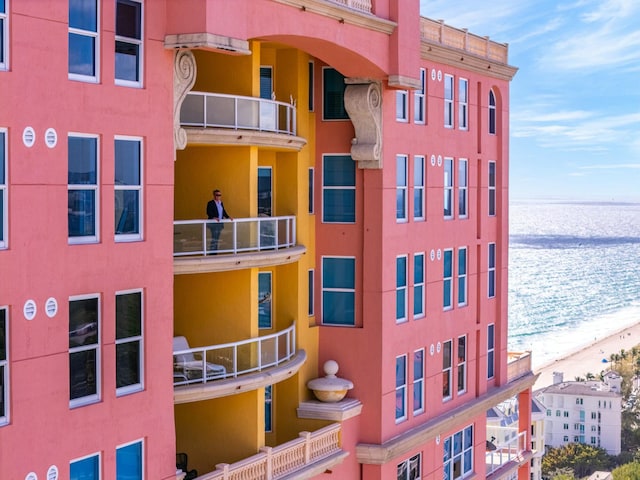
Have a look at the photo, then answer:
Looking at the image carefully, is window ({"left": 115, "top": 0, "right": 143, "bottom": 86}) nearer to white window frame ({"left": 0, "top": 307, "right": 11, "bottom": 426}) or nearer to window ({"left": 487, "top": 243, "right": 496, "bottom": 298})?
white window frame ({"left": 0, "top": 307, "right": 11, "bottom": 426})

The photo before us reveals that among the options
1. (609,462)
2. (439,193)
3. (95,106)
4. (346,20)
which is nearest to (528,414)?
(439,193)

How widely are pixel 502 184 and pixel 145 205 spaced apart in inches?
808

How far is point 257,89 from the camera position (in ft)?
86.9

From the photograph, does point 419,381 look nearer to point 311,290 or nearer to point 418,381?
point 418,381

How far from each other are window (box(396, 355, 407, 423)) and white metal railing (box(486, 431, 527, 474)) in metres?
10.3

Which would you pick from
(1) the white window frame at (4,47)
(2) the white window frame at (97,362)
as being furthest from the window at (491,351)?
(1) the white window frame at (4,47)

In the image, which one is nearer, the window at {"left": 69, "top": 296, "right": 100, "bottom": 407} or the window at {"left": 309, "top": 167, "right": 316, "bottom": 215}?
the window at {"left": 69, "top": 296, "right": 100, "bottom": 407}

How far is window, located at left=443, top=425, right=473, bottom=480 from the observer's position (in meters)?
35.2

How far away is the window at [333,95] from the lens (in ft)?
100

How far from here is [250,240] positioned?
25.9 meters

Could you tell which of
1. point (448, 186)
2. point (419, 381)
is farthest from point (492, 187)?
point (419, 381)

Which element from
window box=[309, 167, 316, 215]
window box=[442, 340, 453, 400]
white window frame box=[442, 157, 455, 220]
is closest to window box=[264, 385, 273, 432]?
window box=[309, 167, 316, 215]

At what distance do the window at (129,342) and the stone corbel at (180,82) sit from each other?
3.30 metres

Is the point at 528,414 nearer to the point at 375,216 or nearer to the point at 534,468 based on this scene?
the point at 375,216
